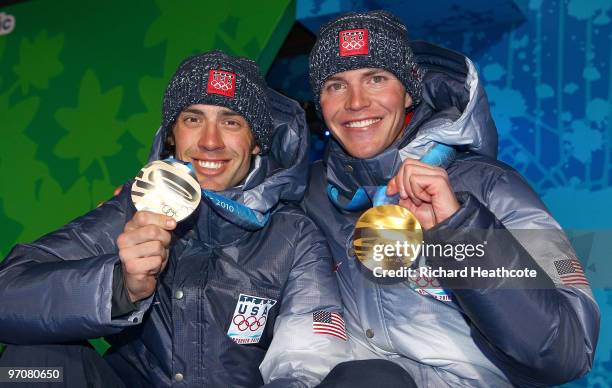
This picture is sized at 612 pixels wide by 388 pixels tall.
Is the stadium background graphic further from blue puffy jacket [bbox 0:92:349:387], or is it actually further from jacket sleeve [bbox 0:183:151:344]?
jacket sleeve [bbox 0:183:151:344]

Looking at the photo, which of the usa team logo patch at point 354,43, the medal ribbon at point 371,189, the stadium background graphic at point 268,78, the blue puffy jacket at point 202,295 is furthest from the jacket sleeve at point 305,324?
the stadium background graphic at point 268,78

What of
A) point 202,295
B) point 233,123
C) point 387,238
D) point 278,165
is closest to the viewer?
point 387,238

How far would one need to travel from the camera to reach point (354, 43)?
1829 millimetres

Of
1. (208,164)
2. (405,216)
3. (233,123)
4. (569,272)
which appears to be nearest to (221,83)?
(233,123)

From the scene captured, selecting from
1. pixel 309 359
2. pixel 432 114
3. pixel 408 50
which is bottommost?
pixel 309 359

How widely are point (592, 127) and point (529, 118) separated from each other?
11.0 inches

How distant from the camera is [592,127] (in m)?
2.84

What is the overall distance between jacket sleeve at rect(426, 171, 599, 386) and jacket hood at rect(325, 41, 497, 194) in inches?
15.7

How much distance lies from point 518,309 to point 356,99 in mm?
779

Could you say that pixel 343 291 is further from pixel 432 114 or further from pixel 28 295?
pixel 28 295

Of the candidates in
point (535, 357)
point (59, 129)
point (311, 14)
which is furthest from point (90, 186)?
point (535, 357)

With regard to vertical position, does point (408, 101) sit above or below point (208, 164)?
above

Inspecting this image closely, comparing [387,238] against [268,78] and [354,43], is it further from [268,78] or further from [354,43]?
[268,78]

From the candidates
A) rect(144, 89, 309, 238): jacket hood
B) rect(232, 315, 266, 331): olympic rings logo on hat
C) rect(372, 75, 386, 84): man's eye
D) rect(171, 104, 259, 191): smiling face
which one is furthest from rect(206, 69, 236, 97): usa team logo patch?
rect(232, 315, 266, 331): olympic rings logo on hat
